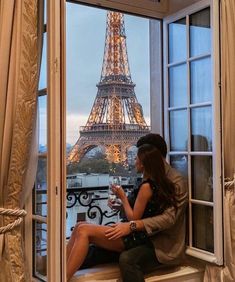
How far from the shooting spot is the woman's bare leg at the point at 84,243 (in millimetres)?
2350

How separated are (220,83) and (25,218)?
146cm

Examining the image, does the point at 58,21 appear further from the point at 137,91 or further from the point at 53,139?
the point at 137,91

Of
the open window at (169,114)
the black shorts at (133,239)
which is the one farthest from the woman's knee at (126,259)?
the open window at (169,114)

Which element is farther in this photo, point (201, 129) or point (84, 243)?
point (201, 129)

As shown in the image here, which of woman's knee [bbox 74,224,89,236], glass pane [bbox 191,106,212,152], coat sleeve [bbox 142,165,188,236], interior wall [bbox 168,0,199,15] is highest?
interior wall [bbox 168,0,199,15]

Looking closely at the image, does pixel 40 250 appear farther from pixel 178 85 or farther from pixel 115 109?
pixel 115 109

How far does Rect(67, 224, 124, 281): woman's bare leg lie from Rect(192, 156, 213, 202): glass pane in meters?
0.65

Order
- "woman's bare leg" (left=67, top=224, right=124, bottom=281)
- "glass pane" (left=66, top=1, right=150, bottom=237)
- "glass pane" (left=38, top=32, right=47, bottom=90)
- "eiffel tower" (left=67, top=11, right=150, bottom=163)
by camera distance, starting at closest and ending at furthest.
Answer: "glass pane" (left=38, top=32, right=47, bottom=90) < "woman's bare leg" (left=67, top=224, right=124, bottom=281) < "glass pane" (left=66, top=1, right=150, bottom=237) < "eiffel tower" (left=67, top=11, right=150, bottom=163)

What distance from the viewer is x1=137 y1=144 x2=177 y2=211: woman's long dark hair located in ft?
8.52

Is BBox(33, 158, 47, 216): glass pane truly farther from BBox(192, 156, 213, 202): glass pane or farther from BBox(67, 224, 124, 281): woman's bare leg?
BBox(192, 156, 213, 202): glass pane

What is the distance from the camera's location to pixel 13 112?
1.76 m

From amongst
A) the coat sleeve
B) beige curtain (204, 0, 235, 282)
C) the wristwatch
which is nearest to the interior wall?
beige curtain (204, 0, 235, 282)

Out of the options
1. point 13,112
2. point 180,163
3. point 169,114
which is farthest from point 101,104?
point 13,112

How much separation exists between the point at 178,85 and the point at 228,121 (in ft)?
1.90
